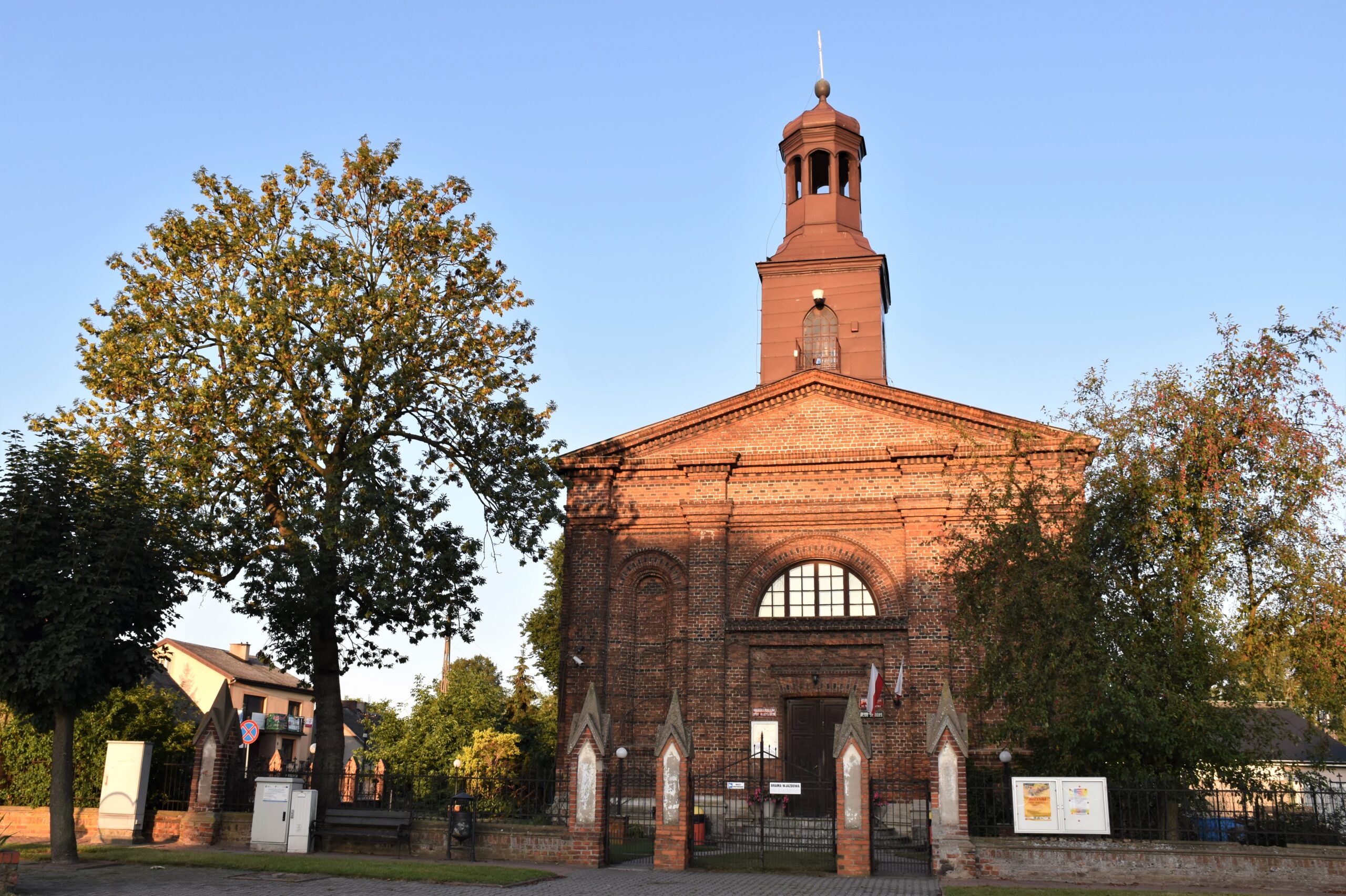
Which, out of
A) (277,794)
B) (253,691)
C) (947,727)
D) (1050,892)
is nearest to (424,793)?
(277,794)

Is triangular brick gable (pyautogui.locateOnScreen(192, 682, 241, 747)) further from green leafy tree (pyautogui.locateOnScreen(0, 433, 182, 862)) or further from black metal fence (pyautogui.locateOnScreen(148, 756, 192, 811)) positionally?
green leafy tree (pyautogui.locateOnScreen(0, 433, 182, 862))

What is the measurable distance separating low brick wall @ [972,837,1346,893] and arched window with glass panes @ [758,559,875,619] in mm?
9068

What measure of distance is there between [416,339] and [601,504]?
7.20 metres

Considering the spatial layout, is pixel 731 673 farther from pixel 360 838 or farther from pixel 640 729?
pixel 360 838

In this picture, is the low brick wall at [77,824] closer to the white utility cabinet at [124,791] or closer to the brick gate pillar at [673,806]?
the white utility cabinet at [124,791]

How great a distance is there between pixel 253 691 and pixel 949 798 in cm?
4289

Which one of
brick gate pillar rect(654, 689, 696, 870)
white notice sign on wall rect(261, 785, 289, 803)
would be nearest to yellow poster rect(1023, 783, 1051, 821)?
brick gate pillar rect(654, 689, 696, 870)

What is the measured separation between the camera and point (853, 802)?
1723 cm

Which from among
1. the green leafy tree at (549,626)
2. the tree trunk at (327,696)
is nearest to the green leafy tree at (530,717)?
the green leafy tree at (549,626)

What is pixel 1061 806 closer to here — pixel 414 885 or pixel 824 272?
pixel 414 885

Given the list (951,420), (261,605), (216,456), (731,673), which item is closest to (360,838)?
(261,605)

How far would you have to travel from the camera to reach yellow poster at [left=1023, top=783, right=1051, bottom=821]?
1647cm

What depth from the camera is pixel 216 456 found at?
67.5 feet

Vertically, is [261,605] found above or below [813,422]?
below
